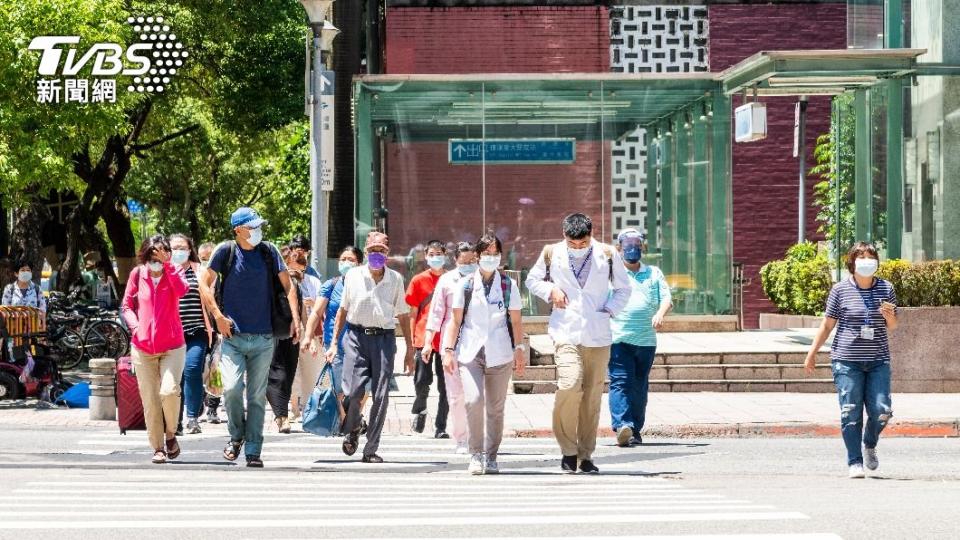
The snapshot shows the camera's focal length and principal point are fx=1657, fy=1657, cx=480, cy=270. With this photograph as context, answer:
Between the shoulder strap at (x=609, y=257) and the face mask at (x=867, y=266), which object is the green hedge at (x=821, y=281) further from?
the shoulder strap at (x=609, y=257)

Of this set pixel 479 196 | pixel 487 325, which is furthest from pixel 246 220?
pixel 479 196

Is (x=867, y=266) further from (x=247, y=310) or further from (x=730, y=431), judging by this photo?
(x=247, y=310)

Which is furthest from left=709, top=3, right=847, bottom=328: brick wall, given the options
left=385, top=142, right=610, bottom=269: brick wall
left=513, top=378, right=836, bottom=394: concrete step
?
left=513, top=378, right=836, bottom=394: concrete step

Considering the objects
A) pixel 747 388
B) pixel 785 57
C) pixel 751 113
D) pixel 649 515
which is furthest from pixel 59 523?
pixel 751 113

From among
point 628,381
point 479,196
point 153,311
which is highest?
point 479,196

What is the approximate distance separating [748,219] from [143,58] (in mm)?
12486

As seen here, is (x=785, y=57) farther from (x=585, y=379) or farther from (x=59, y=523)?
(x=59, y=523)

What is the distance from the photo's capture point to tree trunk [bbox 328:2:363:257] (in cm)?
2603

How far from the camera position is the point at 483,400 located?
41.0 ft

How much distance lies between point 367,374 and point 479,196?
13.9 meters

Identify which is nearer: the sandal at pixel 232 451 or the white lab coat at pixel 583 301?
the white lab coat at pixel 583 301

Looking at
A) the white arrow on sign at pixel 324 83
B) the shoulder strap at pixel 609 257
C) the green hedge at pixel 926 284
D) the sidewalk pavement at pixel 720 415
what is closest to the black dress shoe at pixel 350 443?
the shoulder strap at pixel 609 257

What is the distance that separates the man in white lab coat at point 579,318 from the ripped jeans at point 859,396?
1.74 m

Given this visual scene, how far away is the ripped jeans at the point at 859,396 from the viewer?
1221 cm
